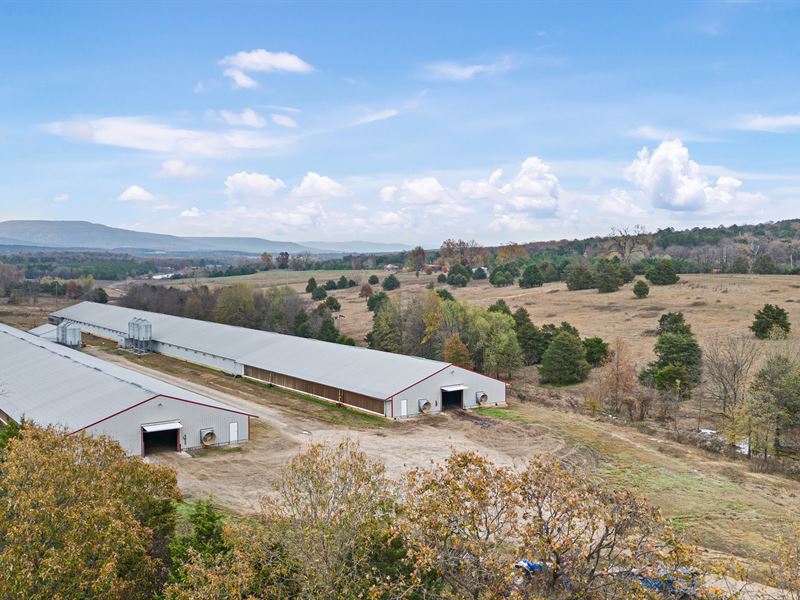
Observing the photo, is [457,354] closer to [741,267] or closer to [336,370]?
[336,370]

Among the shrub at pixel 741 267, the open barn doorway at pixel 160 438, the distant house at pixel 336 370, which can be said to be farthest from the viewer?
the shrub at pixel 741 267

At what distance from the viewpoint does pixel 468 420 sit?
42219 mm

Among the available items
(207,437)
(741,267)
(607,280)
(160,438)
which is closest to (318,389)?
(207,437)

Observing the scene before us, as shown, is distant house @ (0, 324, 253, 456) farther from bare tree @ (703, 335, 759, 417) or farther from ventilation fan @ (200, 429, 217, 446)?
bare tree @ (703, 335, 759, 417)

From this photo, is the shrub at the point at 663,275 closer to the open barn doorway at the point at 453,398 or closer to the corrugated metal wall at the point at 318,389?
the open barn doorway at the point at 453,398

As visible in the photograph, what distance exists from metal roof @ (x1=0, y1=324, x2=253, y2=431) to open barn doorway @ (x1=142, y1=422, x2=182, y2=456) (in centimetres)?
157

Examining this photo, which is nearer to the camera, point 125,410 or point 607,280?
point 125,410

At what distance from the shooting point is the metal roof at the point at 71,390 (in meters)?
34.1

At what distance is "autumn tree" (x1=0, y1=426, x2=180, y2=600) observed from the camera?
12.2 meters

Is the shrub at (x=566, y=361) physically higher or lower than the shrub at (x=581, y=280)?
lower

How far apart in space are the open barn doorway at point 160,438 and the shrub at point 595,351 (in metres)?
36.1

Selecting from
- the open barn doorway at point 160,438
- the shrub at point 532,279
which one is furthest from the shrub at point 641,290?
the open barn doorway at point 160,438

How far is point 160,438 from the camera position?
3541 cm

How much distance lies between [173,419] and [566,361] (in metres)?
32.3
